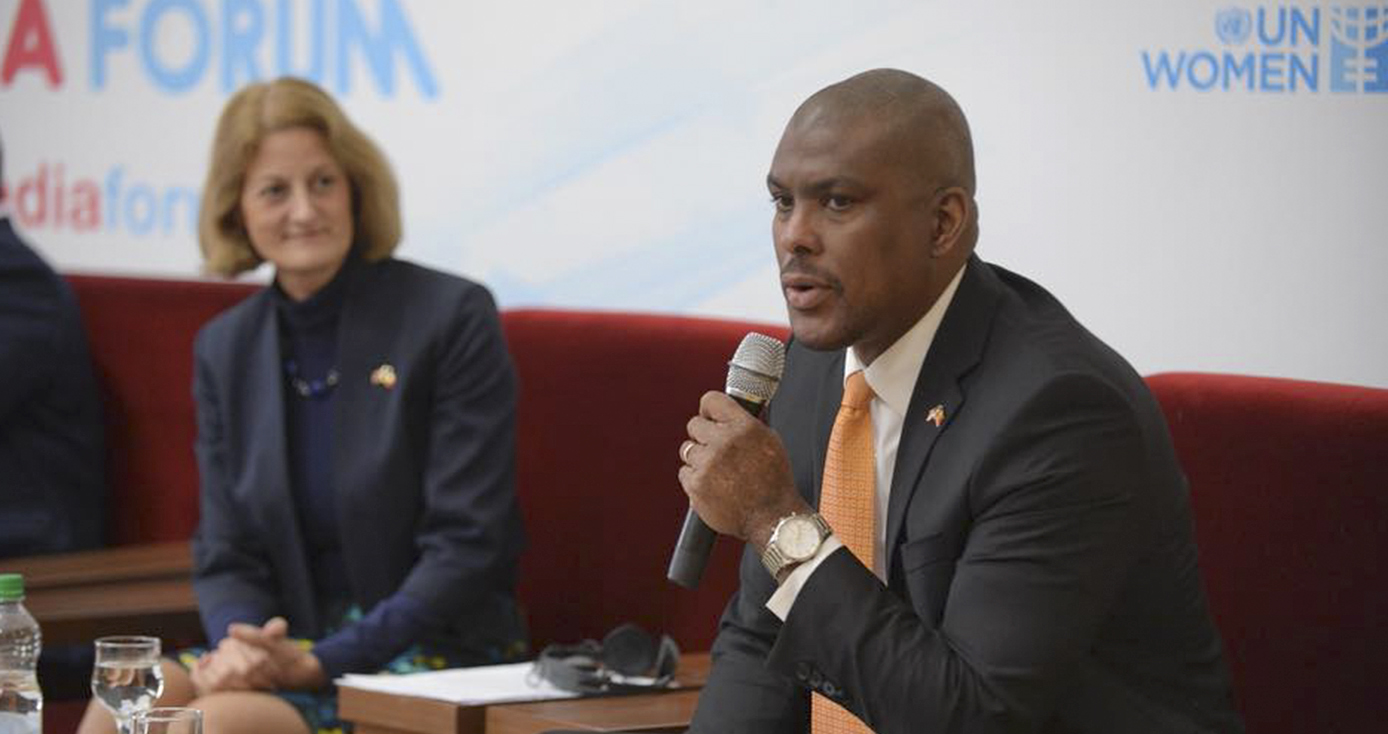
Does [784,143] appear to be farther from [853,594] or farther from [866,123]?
[853,594]

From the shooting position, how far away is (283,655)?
3373mm

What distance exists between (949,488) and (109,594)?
200cm

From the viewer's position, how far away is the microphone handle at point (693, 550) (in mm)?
2291

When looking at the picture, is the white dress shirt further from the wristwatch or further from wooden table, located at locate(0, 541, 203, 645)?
wooden table, located at locate(0, 541, 203, 645)

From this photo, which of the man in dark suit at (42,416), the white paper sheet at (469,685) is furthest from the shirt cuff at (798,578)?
the man in dark suit at (42,416)

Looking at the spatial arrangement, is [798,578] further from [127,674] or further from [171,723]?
[127,674]

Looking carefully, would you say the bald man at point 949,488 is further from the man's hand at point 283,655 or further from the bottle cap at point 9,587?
the man's hand at point 283,655

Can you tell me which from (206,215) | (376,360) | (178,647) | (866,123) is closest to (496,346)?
(376,360)

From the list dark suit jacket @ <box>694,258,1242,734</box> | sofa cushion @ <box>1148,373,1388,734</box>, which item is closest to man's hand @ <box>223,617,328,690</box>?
dark suit jacket @ <box>694,258,1242,734</box>

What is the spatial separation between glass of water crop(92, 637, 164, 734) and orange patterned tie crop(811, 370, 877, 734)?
93 cm

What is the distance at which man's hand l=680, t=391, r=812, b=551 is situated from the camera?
2.26 m

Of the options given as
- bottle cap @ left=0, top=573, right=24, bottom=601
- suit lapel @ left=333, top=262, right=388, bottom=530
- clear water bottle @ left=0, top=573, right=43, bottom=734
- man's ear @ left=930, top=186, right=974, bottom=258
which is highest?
man's ear @ left=930, top=186, right=974, bottom=258

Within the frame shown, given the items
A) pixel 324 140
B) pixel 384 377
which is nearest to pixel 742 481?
pixel 384 377

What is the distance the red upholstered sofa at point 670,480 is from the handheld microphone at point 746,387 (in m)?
0.74
